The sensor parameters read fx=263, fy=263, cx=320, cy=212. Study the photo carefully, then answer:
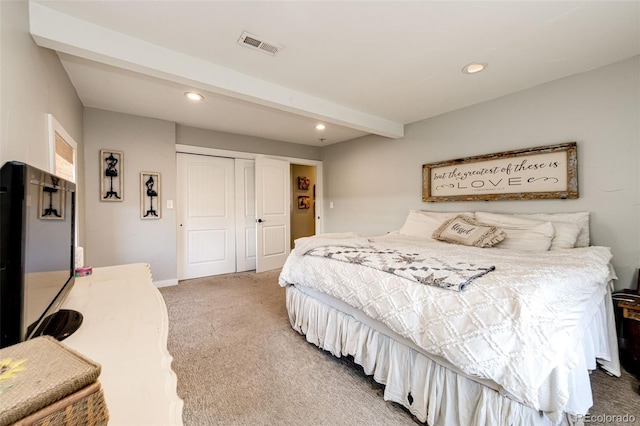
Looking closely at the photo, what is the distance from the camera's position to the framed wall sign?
2.49 meters

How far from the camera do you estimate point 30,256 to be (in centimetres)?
87

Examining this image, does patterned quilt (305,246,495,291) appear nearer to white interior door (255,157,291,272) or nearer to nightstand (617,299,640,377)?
nightstand (617,299,640,377)

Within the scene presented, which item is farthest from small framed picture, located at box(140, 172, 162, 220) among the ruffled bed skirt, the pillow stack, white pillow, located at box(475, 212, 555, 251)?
white pillow, located at box(475, 212, 555, 251)

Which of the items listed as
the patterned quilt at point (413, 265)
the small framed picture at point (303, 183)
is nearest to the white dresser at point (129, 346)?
the patterned quilt at point (413, 265)

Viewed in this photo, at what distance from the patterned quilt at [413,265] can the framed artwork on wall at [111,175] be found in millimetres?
2732

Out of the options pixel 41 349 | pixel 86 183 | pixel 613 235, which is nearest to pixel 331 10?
pixel 41 349

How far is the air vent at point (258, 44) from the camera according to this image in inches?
74.5

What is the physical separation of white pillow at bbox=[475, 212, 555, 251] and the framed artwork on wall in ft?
14.3

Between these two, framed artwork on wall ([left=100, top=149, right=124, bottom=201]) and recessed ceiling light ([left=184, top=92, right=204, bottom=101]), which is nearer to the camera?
recessed ceiling light ([left=184, top=92, right=204, bottom=101])

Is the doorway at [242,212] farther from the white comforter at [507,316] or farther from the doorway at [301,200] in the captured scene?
the white comforter at [507,316]

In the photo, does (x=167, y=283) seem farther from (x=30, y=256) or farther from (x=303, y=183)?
(x=303, y=183)

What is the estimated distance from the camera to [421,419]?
1398 mm

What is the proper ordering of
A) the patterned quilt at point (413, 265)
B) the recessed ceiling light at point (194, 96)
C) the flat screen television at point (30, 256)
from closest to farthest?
the flat screen television at point (30, 256) → the patterned quilt at point (413, 265) → the recessed ceiling light at point (194, 96)

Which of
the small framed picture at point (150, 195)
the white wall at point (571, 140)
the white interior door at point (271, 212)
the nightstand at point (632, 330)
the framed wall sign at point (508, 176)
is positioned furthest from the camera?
the white interior door at point (271, 212)
